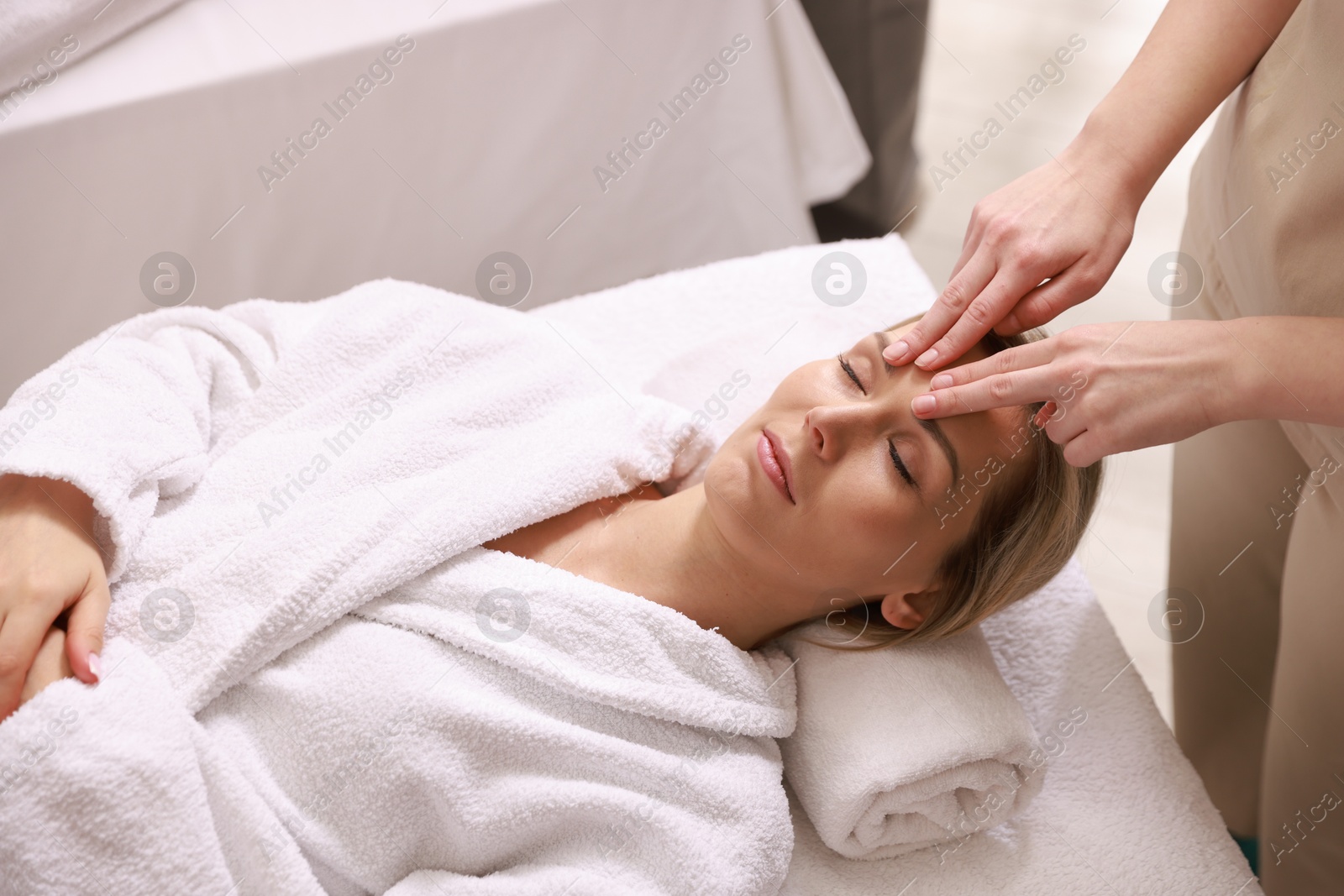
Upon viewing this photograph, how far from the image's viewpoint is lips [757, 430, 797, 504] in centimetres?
106

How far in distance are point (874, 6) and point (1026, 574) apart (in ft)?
4.47

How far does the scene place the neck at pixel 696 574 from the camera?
1131 millimetres

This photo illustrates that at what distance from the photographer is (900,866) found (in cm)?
109

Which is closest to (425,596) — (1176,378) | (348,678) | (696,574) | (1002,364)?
(348,678)

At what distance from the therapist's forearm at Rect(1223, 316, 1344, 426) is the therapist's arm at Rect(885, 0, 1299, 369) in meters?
0.21

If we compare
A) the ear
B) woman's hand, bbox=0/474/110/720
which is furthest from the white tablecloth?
the ear

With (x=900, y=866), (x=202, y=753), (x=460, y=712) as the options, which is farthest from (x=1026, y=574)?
(x=202, y=753)

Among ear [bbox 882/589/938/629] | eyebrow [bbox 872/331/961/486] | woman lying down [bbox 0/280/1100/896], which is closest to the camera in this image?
woman lying down [bbox 0/280/1100/896]

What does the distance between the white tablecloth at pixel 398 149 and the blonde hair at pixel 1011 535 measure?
100 cm

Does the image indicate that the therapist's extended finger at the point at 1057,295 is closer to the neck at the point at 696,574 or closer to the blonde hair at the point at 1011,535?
the blonde hair at the point at 1011,535

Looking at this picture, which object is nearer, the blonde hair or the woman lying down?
the woman lying down

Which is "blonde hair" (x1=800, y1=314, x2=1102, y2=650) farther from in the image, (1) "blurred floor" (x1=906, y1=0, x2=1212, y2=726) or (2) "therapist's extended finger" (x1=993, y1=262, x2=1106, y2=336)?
(1) "blurred floor" (x1=906, y1=0, x2=1212, y2=726)

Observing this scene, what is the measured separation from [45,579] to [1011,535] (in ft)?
3.32

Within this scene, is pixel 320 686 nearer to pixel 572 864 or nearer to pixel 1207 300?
pixel 572 864
